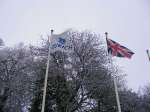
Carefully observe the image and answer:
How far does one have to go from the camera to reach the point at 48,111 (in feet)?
85.6

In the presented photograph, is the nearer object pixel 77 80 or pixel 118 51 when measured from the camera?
pixel 118 51

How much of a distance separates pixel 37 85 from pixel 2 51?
651 inches

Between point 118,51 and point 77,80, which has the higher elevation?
point 118,51

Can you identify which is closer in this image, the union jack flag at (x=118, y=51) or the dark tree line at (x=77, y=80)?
the union jack flag at (x=118, y=51)

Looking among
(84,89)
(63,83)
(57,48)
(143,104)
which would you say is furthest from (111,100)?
(143,104)

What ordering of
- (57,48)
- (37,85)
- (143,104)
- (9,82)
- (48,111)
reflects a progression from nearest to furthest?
(57,48) → (48,111) → (37,85) → (9,82) → (143,104)

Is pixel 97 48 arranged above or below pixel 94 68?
above

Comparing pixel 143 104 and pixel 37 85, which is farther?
pixel 143 104

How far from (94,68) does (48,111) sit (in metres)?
7.40

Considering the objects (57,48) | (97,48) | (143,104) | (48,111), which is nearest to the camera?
(57,48)

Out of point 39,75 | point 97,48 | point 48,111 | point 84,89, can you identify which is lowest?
point 48,111

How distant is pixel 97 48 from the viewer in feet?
102

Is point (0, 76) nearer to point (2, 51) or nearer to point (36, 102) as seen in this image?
point (2, 51)

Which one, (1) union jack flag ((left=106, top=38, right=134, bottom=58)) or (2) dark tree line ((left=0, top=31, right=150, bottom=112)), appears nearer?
(1) union jack flag ((left=106, top=38, right=134, bottom=58))
